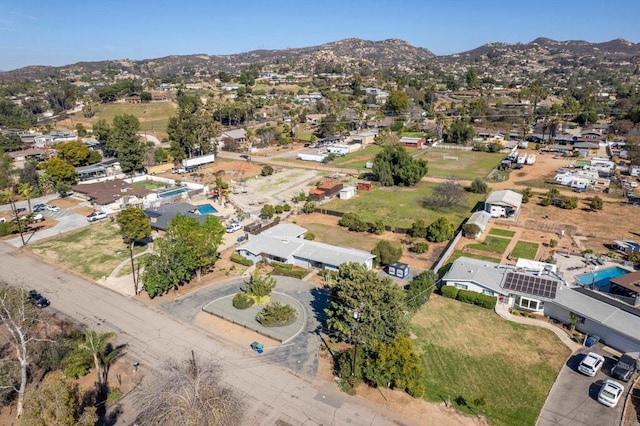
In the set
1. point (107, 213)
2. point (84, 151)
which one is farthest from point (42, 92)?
point (107, 213)

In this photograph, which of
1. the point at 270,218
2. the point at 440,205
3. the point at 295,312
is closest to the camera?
the point at 295,312

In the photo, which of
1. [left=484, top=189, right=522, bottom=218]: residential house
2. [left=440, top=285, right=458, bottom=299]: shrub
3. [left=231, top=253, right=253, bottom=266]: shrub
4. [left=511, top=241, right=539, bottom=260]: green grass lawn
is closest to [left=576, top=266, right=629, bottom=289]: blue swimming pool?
[left=511, top=241, right=539, bottom=260]: green grass lawn

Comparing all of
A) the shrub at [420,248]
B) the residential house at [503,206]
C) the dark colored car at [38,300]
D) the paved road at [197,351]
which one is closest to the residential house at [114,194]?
the paved road at [197,351]

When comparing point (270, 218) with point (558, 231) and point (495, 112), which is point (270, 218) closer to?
point (558, 231)

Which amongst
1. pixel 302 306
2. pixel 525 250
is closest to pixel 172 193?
pixel 302 306

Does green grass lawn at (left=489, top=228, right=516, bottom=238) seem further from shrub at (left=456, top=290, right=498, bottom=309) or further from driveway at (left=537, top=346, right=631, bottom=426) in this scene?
driveway at (left=537, top=346, right=631, bottom=426)
